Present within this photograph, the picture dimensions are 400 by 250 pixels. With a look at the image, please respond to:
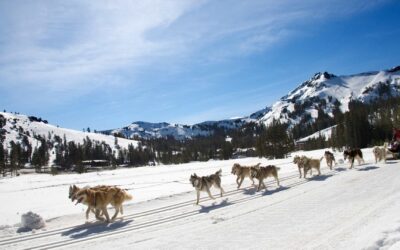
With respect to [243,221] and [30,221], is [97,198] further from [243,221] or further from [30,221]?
[243,221]

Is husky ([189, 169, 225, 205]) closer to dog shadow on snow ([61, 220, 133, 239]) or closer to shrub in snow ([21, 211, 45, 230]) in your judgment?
dog shadow on snow ([61, 220, 133, 239])

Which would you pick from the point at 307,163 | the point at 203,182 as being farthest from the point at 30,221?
the point at 307,163

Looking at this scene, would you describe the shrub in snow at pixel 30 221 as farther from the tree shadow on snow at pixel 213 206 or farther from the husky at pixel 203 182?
the husky at pixel 203 182

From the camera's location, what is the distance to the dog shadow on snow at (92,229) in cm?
1141

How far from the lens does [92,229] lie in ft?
39.6

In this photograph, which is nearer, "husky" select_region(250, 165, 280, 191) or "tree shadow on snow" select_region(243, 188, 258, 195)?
"tree shadow on snow" select_region(243, 188, 258, 195)

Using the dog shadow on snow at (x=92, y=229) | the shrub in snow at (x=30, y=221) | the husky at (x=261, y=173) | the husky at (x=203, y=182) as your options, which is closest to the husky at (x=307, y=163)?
the husky at (x=261, y=173)

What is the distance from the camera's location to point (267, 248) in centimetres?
808

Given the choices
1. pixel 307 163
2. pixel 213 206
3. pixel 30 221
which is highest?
pixel 307 163

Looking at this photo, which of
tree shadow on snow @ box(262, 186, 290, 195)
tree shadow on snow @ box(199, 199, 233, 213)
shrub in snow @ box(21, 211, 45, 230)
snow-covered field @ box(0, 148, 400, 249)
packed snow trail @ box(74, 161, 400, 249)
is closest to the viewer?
packed snow trail @ box(74, 161, 400, 249)

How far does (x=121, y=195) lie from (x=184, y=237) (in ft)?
16.3

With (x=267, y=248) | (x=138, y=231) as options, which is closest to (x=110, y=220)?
(x=138, y=231)

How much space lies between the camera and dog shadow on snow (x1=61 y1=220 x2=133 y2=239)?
1141cm

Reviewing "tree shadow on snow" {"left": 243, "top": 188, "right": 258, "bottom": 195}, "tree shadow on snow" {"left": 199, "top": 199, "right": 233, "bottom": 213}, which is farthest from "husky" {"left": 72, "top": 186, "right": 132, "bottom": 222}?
"tree shadow on snow" {"left": 243, "top": 188, "right": 258, "bottom": 195}
